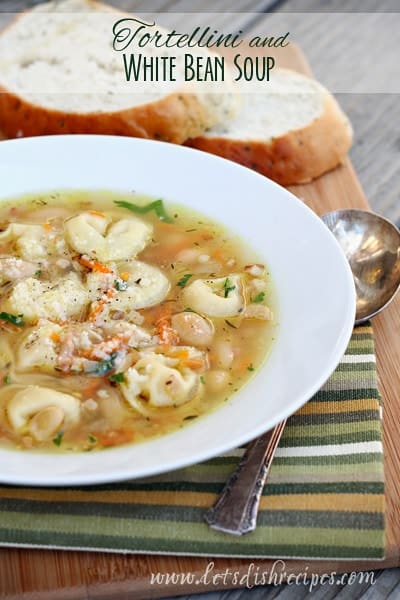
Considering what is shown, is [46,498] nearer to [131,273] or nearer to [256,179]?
[131,273]

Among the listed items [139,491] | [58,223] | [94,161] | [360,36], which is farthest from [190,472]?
[360,36]

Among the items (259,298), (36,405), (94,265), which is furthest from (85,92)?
(36,405)

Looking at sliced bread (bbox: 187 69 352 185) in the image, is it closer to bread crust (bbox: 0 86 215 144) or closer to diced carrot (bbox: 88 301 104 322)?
bread crust (bbox: 0 86 215 144)

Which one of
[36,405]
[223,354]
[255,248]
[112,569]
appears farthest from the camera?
[255,248]

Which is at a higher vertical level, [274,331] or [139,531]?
[274,331]

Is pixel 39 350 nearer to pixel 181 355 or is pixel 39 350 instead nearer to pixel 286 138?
pixel 181 355

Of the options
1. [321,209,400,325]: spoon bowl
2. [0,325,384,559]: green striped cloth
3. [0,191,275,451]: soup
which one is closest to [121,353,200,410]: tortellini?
[0,191,275,451]: soup
